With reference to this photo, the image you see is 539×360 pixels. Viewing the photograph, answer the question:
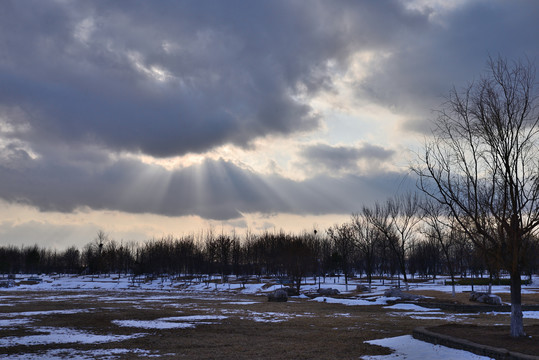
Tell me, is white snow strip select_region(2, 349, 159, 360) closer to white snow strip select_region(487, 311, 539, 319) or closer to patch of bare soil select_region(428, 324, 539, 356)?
patch of bare soil select_region(428, 324, 539, 356)

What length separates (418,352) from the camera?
1268 cm

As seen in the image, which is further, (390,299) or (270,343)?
(390,299)

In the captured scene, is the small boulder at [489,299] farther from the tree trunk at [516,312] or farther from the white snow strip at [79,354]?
the white snow strip at [79,354]

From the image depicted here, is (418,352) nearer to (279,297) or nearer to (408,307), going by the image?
(408,307)

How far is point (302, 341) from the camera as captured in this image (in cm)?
1539

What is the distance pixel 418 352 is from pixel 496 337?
2.46m

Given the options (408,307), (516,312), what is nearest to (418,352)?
(516,312)

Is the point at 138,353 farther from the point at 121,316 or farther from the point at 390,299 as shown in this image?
the point at 390,299

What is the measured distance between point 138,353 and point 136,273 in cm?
8578

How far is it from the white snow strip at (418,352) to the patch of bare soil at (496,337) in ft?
2.48

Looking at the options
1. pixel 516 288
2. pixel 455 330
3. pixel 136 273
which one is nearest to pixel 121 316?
pixel 455 330

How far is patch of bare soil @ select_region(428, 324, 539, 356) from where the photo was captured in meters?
11.2

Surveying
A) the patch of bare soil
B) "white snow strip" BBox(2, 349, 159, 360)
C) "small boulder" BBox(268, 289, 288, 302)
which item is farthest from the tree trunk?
"small boulder" BBox(268, 289, 288, 302)

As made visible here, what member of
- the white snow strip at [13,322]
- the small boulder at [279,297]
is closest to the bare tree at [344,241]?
the small boulder at [279,297]
